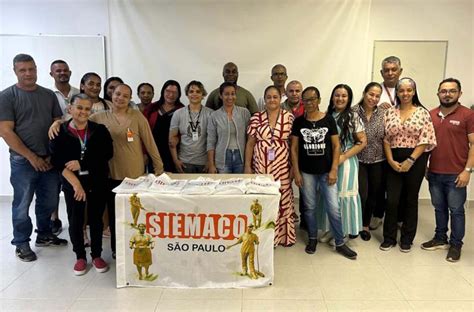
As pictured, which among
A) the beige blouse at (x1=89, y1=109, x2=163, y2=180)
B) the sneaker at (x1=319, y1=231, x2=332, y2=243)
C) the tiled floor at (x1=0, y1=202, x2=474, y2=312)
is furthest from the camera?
the sneaker at (x1=319, y1=231, x2=332, y2=243)

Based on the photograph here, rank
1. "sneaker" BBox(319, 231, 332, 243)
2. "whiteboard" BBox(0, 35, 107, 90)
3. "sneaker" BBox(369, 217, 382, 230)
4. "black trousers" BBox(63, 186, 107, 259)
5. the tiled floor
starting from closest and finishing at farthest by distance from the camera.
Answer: the tiled floor < "black trousers" BBox(63, 186, 107, 259) < "sneaker" BBox(319, 231, 332, 243) < "sneaker" BBox(369, 217, 382, 230) < "whiteboard" BBox(0, 35, 107, 90)

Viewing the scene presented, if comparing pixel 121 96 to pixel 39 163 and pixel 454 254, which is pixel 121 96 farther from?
pixel 454 254

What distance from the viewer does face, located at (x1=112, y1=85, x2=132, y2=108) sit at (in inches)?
108

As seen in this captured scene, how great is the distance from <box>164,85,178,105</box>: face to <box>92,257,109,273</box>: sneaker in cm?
162

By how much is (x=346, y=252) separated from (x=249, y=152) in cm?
124

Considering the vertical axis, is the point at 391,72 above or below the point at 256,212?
above

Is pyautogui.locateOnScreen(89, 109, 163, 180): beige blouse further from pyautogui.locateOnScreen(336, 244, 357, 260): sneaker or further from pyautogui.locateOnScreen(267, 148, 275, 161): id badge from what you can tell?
pyautogui.locateOnScreen(336, 244, 357, 260): sneaker

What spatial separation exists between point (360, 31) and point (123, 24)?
9.59ft

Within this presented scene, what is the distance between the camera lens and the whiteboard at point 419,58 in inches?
169

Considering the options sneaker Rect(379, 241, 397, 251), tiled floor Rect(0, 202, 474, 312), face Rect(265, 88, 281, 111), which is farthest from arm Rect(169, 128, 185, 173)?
sneaker Rect(379, 241, 397, 251)

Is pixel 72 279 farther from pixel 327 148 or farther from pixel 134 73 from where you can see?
pixel 134 73

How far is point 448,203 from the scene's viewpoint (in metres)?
3.03

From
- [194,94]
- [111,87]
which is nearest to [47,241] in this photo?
[111,87]

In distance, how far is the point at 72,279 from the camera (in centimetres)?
266
